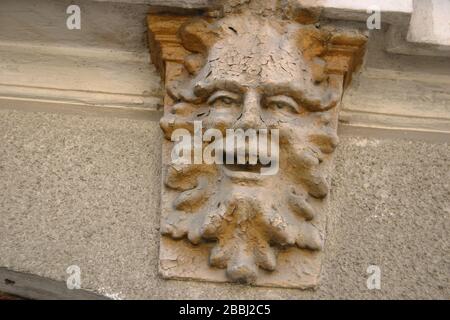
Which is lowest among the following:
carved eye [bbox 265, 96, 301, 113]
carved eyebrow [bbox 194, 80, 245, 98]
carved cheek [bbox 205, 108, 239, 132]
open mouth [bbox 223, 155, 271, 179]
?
open mouth [bbox 223, 155, 271, 179]

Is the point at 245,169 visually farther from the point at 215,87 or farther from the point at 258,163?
the point at 215,87

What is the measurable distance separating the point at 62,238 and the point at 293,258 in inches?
21.0

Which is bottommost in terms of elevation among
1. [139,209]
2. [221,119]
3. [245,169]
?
[139,209]

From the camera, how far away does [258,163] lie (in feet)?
6.36

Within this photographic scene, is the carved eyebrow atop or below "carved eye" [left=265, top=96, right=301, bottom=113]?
atop

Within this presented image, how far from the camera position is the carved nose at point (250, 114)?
6.33 feet

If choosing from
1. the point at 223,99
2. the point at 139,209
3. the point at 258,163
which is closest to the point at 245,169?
the point at 258,163

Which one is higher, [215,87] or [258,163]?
[215,87]

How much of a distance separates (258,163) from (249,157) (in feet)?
0.11

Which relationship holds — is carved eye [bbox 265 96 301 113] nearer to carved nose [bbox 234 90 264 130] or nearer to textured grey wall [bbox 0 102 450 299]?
carved nose [bbox 234 90 264 130]

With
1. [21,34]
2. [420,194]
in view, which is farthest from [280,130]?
[21,34]

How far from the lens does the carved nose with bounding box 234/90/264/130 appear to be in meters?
1.93

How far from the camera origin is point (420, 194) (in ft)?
6.84

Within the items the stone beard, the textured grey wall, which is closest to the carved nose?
the stone beard
